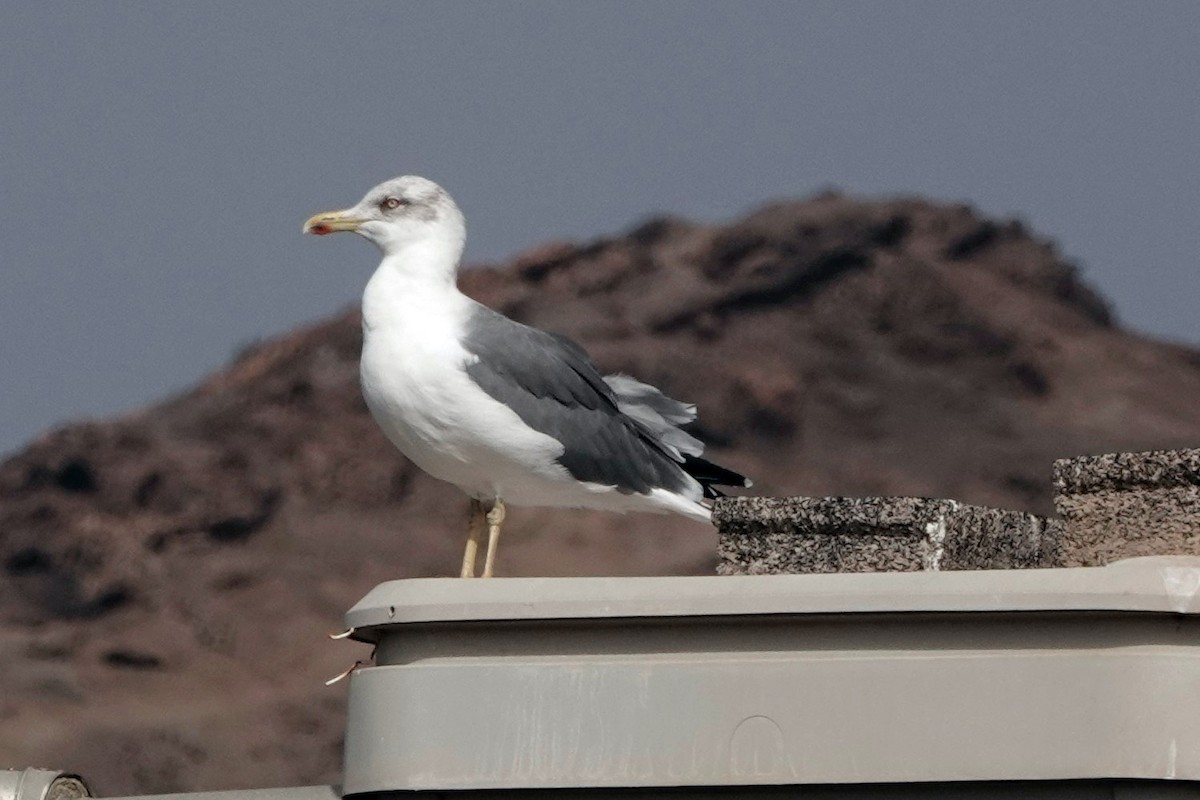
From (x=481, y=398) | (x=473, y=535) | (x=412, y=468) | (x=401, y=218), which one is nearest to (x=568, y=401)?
(x=481, y=398)

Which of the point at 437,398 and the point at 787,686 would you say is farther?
the point at 437,398

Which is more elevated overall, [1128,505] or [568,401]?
[568,401]

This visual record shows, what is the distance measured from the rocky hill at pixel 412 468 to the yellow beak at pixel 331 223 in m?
9.91

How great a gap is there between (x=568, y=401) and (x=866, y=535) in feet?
5.13

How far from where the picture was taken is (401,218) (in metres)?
7.54

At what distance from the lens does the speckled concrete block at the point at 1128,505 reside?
578cm

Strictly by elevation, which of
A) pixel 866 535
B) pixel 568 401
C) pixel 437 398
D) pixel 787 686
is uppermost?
pixel 568 401

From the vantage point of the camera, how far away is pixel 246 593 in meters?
19.0

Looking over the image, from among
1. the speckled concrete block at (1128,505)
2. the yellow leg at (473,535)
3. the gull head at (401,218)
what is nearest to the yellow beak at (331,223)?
the gull head at (401,218)

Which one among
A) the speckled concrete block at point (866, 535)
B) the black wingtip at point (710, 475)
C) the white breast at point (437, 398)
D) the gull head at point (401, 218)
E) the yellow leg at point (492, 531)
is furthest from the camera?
the black wingtip at point (710, 475)

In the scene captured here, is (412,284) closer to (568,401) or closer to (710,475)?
(568,401)

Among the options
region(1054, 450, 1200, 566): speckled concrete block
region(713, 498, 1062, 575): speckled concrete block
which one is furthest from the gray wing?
region(1054, 450, 1200, 566): speckled concrete block

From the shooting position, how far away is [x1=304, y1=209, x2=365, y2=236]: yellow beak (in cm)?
760

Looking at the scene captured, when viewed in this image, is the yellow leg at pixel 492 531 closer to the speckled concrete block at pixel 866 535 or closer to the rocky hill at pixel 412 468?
the speckled concrete block at pixel 866 535
